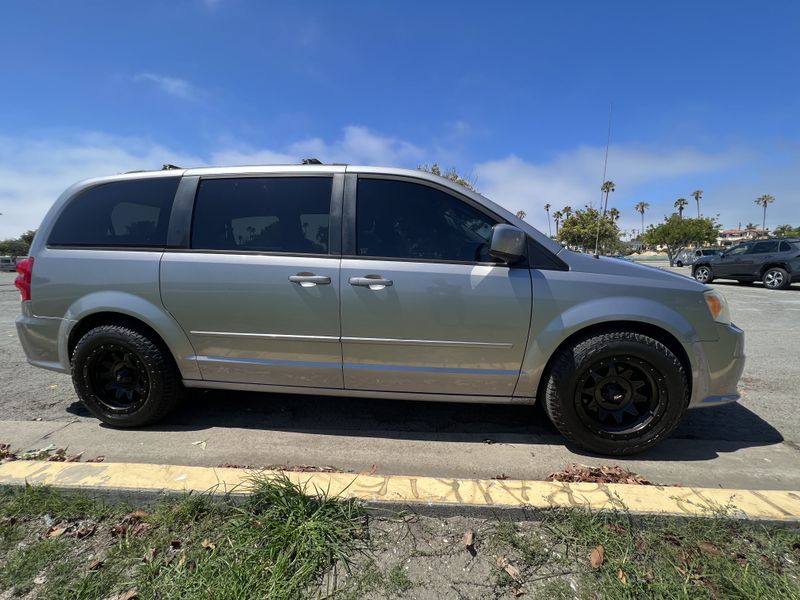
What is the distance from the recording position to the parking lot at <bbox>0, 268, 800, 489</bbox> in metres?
2.53

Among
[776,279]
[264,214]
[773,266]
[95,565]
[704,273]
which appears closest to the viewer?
[95,565]

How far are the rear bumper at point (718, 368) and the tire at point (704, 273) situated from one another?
15.9m

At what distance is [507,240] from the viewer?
8.05 feet

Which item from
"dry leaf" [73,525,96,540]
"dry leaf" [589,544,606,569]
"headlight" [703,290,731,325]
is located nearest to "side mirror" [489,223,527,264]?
"headlight" [703,290,731,325]

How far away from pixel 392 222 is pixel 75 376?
255cm

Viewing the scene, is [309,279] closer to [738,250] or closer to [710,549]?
[710,549]

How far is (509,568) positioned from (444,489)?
0.49 meters

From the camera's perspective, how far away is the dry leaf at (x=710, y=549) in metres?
1.79

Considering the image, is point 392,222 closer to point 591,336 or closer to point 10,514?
point 591,336

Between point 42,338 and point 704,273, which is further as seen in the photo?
point 704,273

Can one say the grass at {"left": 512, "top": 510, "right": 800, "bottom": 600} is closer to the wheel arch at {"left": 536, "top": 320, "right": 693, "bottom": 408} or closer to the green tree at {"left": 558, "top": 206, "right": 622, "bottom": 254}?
the wheel arch at {"left": 536, "top": 320, "right": 693, "bottom": 408}

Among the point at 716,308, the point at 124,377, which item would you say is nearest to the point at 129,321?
the point at 124,377

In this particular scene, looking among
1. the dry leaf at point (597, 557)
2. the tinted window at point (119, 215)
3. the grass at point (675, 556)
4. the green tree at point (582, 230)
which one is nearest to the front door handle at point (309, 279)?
the tinted window at point (119, 215)

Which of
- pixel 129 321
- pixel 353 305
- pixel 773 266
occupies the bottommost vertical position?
pixel 129 321
